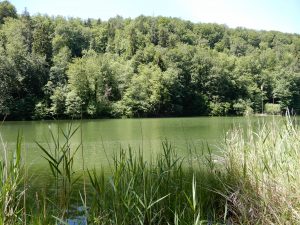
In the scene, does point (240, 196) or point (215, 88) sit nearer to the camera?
point (240, 196)

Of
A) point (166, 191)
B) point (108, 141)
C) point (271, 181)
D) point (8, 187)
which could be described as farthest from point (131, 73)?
point (8, 187)

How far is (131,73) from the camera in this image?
203 ft

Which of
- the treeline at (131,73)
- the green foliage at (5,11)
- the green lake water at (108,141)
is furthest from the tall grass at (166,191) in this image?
the green foliage at (5,11)

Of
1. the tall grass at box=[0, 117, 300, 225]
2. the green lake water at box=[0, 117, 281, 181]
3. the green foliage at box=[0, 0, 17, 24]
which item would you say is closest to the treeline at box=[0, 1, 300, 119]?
the green foliage at box=[0, 0, 17, 24]

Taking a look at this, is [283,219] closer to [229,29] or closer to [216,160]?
[216,160]

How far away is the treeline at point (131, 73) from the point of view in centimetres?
4744

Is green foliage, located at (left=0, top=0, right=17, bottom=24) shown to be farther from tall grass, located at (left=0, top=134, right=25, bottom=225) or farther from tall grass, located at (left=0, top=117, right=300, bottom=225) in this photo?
tall grass, located at (left=0, top=134, right=25, bottom=225)

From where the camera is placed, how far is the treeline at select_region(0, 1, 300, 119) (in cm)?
4744

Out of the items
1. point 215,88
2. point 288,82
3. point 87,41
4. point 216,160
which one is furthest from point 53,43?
point 216,160

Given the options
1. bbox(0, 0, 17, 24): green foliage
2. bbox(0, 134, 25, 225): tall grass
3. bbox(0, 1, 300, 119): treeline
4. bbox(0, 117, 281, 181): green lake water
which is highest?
bbox(0, 0, 17, 24): green foliage

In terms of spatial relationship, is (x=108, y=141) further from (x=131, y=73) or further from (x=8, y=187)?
(x=131, y=73)

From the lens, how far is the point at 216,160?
5438 mm

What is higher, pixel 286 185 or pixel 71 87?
pixel 71 87

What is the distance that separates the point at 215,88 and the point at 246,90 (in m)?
5.61
